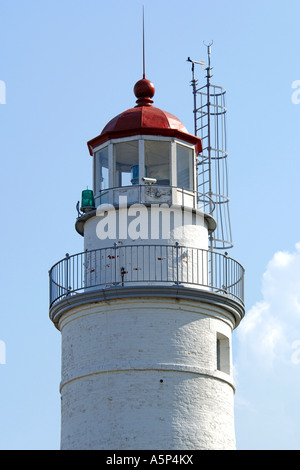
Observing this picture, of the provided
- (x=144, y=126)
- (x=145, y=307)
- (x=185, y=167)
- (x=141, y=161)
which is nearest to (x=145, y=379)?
(x=145, y=307)

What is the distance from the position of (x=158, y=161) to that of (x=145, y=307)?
410cm

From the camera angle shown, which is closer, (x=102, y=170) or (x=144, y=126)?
(x=144, y=126)

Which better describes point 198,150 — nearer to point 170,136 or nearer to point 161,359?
point 170,136

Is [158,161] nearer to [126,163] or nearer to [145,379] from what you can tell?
[126,163]

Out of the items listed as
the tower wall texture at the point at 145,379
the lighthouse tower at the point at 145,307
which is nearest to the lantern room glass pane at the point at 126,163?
the lighthouse tower at the point at 145,307

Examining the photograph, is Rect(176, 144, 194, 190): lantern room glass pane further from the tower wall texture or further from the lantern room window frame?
the tower wall texture

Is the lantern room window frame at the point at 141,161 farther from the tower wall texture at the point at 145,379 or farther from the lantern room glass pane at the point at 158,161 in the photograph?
the tower wall texture at the point at 145,379

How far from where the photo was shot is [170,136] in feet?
128

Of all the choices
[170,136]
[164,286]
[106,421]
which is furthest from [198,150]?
[106,421]

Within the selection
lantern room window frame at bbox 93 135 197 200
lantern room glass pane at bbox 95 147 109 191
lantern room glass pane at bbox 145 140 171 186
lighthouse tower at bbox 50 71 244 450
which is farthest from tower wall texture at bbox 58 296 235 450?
lantern room glass pane at bbox 145 140 171 186

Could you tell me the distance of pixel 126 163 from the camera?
39156 millimetres

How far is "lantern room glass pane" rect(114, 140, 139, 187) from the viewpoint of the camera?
38.9 m

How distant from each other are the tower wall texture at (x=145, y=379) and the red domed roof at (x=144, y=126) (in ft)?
14.7
